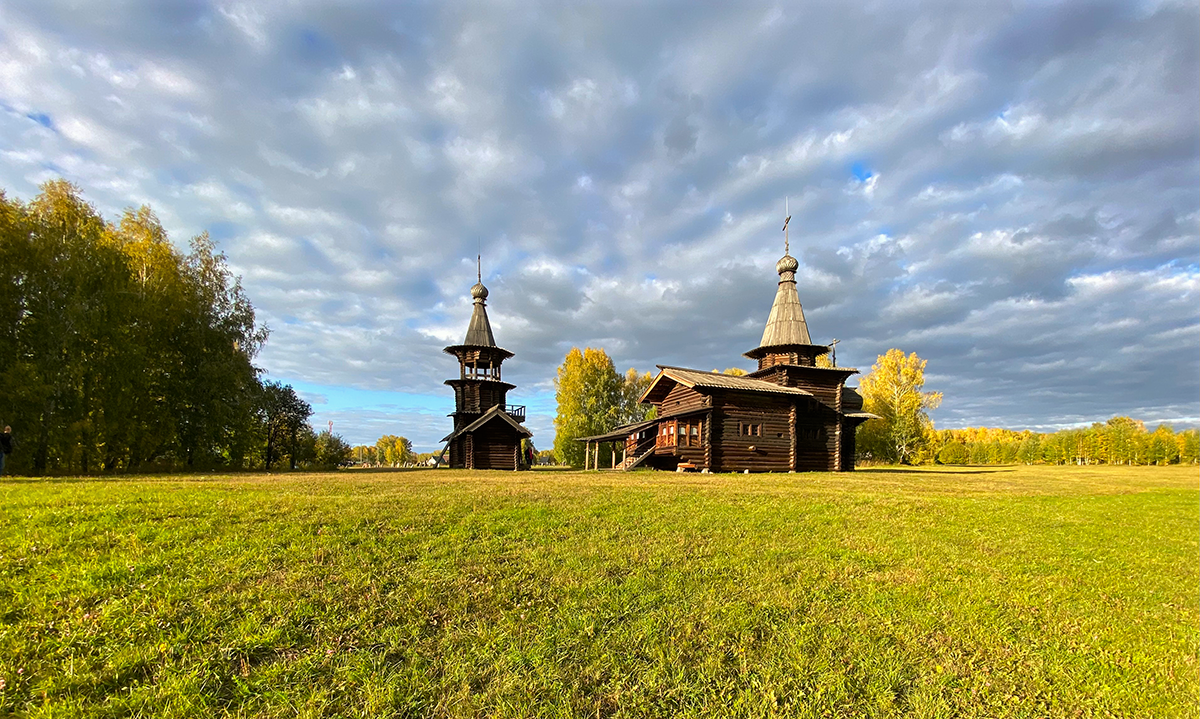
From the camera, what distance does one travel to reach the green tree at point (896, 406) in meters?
53.9

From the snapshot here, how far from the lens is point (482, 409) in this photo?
38.4 m

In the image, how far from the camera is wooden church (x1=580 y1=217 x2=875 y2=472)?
93.6ft

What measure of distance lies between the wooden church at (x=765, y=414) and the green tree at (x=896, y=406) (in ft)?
71.9

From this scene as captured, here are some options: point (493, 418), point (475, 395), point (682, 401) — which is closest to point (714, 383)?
point (682, 401)

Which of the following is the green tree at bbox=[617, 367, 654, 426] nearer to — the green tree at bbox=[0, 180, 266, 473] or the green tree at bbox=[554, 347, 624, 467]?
the green tree at bbox=[554, 347, 624, 467]

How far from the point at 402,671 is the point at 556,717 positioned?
1.42 m

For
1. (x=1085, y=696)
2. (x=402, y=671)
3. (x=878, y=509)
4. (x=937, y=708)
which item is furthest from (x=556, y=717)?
Result: (x=878, y=509)

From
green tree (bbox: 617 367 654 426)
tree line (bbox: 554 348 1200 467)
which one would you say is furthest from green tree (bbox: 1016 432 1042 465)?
green tree (bbox: 617 367 654 426)

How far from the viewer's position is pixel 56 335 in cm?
1897

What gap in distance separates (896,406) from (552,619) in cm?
6019

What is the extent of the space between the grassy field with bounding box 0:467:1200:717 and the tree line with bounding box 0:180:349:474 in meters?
14.8

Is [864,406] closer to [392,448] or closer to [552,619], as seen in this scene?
[552,619]

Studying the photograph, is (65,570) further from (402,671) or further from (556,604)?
(556,604)

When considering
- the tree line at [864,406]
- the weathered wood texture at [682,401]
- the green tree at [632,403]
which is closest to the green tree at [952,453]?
the tree line at [864,406]
